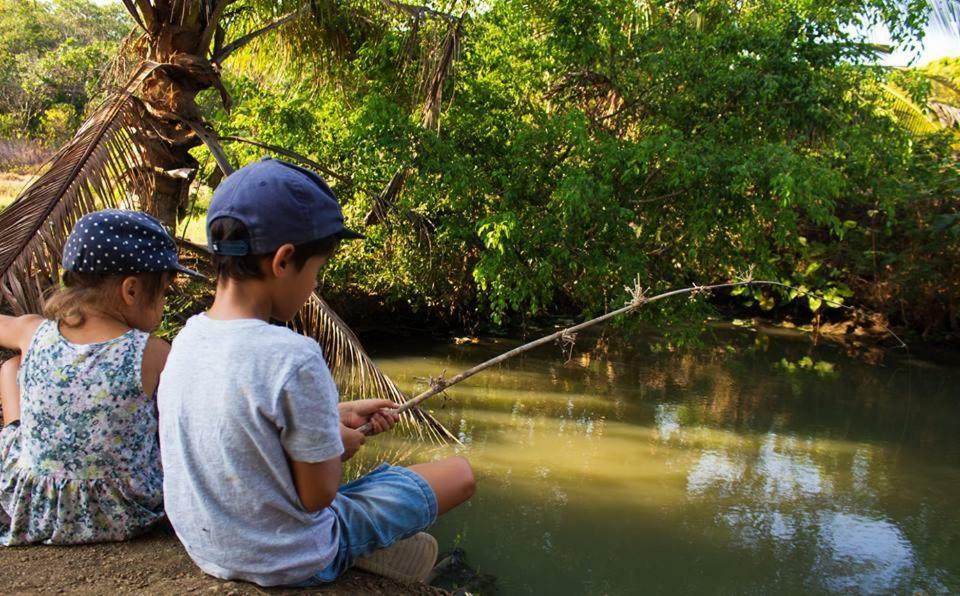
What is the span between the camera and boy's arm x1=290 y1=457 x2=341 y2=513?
1.84 metres

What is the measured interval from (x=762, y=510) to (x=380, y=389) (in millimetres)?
2962

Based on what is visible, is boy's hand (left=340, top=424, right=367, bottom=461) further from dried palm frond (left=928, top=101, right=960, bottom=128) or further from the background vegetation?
dried palm frond (left=928, top=101, right=960, bottom=128)

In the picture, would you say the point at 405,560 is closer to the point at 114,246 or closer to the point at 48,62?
the point at 114,246

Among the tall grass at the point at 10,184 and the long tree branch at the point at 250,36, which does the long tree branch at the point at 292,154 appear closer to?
the long tree branch at the point at 250,36

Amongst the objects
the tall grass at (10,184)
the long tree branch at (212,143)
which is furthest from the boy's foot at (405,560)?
the tall grass at (10,184)

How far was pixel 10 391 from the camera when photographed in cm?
271

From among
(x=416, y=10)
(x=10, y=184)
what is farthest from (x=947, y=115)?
(x=10, y=184)

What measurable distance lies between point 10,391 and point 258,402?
4.57 ft

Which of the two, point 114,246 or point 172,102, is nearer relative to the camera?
point 114,246

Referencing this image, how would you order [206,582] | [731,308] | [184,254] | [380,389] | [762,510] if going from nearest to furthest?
[206,582] → [380,389] → [762,510] → [184,254] → [731,308]

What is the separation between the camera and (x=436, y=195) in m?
7.52

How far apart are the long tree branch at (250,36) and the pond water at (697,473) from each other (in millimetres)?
3132

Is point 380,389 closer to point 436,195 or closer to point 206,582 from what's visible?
point 436,195

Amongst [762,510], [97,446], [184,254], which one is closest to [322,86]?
[184,254]
